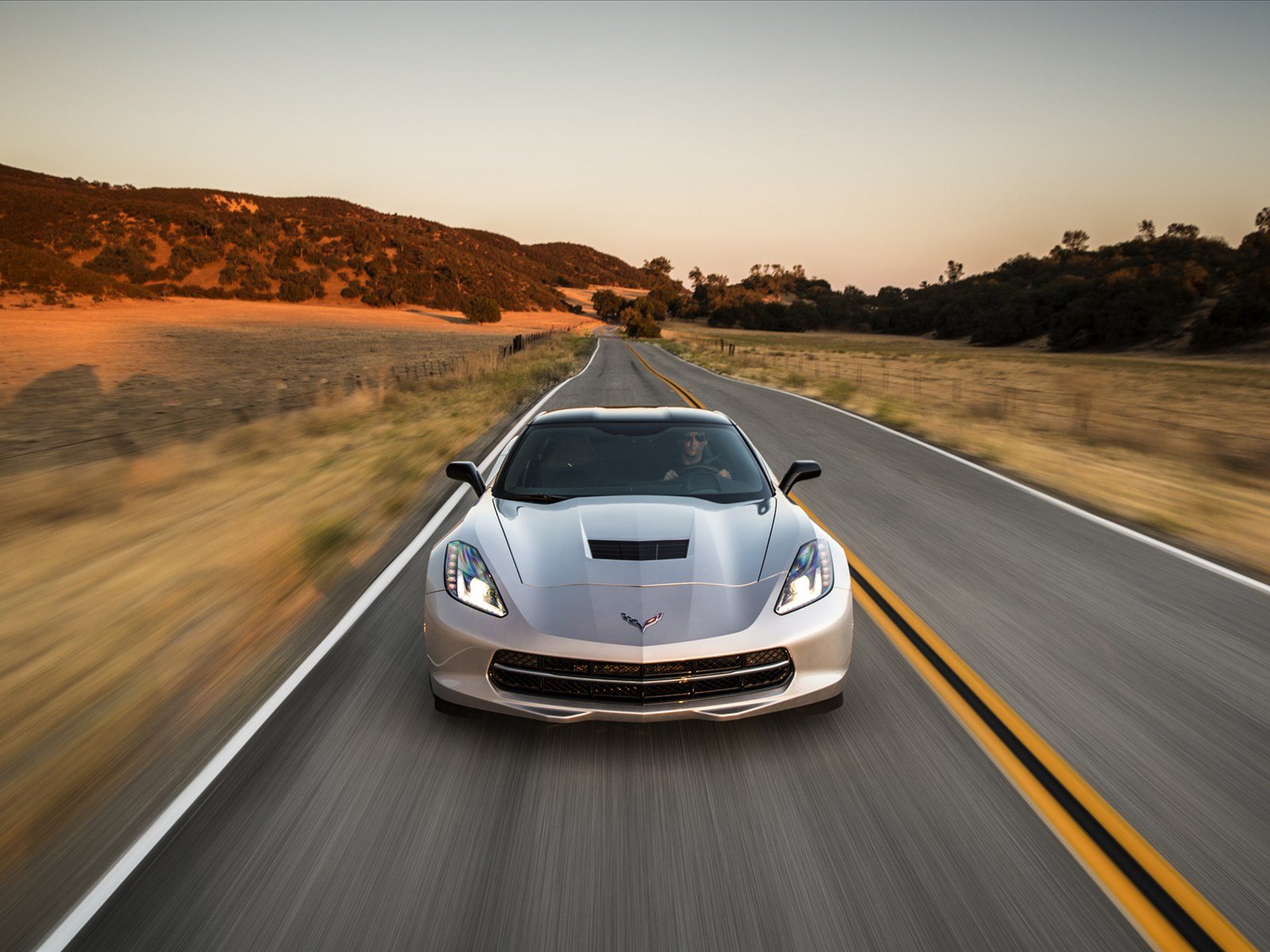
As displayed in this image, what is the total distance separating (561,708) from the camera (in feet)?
9.84

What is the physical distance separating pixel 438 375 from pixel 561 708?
85.1 ft

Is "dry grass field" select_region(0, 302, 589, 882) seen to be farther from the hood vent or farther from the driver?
the driver

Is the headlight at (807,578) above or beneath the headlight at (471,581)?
above

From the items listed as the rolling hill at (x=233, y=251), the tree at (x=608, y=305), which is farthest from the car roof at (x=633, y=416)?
the tree at (x=608, y=305)

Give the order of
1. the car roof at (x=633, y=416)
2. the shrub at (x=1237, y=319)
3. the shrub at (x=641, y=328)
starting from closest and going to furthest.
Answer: the car roof at (x=633, y=416) → the shrub at (x=1237, y=319) → the shrub at (x=641, y=328)

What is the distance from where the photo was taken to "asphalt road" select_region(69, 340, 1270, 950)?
2.28 meters

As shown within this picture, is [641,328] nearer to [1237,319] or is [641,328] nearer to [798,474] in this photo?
[1237,319]

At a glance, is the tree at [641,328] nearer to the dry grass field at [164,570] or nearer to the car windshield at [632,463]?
the dry grass field at [164,570]

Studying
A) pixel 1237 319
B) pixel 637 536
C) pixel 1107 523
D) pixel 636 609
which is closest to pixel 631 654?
pixel 636 609

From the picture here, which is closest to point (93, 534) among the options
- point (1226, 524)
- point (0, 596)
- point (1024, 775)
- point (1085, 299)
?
point (0, 596)

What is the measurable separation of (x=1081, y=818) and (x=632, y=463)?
2992mm

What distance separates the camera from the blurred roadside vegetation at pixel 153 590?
3.29 m

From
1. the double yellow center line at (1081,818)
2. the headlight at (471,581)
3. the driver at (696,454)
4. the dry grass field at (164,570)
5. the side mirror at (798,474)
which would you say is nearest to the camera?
the double yellow center line at (1081,818)

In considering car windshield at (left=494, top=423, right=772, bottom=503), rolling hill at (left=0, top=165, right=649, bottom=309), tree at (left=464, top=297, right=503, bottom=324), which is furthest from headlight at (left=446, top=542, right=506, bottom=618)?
tree at (left=464, top=297, right=503, bottom=324)
